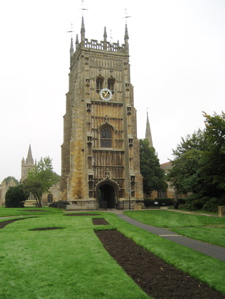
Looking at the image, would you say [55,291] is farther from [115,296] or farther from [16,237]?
[16,237]

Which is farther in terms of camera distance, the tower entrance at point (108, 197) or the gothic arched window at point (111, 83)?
the gothic arched window at point (111, 83)

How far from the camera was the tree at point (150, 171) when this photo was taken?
50438 millimetres

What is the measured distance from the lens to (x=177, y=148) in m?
45.9

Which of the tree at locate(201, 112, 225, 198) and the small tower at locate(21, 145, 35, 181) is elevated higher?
the small tower at locate(21, 145, 35, 181)

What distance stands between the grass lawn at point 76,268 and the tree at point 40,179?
105 ft

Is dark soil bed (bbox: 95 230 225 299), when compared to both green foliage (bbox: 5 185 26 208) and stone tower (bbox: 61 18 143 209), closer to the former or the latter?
stone tower (bbox: 61 18 143 209)

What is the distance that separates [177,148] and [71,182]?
54.3 feet

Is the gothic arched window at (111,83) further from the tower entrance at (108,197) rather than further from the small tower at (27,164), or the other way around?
the small tower at (27,164)

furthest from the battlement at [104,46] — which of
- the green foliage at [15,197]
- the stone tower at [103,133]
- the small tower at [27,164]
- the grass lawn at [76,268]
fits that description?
the small tower at [27,164]

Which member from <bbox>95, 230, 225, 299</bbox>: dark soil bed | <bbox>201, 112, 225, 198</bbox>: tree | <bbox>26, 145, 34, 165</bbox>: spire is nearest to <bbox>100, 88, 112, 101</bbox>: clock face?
<bbox>201, 112, 225, 198</bbox>: tree

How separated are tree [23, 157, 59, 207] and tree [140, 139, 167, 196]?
585 inches

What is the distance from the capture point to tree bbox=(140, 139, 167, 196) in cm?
5044

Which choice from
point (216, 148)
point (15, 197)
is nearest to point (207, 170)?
point (216, 148)

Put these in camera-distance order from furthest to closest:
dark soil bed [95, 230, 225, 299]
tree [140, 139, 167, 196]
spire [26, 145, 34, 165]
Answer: spire [26, 145, 34, 165]
tree [140, 139, 167, 196]
dark soil bed [95, 230, 225, 299]
